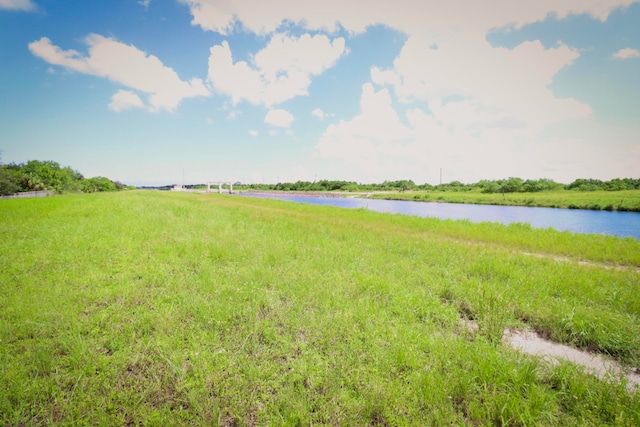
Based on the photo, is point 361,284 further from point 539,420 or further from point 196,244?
point 196,244

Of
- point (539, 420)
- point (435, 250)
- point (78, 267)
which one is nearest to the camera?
point (539, 420)

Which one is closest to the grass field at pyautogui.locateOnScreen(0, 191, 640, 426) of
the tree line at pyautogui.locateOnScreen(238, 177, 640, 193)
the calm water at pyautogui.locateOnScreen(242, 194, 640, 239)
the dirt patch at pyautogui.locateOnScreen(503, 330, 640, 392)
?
Result: the dirt patch at pyautogui.locateOnScreen(503, 330, 640, 392)

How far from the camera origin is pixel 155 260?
824cm

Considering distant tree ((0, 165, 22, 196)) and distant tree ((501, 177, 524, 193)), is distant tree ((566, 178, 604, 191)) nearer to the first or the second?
distant tree ((501, 177, 524, 193))

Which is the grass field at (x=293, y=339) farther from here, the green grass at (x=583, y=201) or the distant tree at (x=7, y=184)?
the distant tree at (x=7, y=184)

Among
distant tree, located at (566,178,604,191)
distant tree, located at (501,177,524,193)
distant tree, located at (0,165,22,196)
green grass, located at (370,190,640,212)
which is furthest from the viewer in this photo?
distant tree, located at (501,177,524,193)

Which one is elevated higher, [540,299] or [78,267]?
[78,267]

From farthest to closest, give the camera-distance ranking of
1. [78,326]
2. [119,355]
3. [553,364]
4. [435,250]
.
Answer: [435,250]
[78,326]
[553,364]
[119,355]

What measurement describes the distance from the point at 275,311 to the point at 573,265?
11.5 m

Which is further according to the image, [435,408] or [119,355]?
[119,355]

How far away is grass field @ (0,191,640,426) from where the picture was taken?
3029 mm

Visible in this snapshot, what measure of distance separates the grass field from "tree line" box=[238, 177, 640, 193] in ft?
342

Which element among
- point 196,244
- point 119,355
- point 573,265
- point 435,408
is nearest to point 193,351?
point 119,355

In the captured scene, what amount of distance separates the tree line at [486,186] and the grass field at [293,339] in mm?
A: 104248
